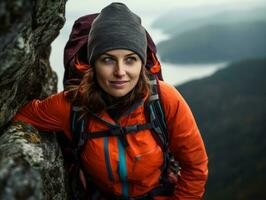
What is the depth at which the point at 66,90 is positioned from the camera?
451cm

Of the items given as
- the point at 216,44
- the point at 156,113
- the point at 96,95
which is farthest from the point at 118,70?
the point at 216,44

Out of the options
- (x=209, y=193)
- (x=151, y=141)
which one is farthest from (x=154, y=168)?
(x=209, y=193)

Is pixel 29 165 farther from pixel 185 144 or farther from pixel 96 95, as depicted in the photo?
pixel 185 144

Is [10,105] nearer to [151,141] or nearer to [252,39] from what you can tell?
[151,141]

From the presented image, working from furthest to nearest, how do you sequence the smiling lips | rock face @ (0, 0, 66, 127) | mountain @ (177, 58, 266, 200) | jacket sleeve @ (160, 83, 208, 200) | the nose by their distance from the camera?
mountain @ (177, 58, 266, 200) → jacket sleeve @ (160, 83, 208, 200) → the smiling lips → the nose → rock face @ (0, 0, 66, 127)

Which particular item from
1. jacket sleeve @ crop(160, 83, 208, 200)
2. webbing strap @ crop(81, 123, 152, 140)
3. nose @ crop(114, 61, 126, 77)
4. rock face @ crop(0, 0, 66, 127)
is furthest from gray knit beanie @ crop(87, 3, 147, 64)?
webbing strap @ crop(81, 123, 152, 140)

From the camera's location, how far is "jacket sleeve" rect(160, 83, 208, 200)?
4.20m

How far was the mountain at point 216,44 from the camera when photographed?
16862 cm

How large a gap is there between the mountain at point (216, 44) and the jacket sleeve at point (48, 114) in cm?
16361

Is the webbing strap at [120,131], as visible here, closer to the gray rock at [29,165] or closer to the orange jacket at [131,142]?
the orange jacket at [131,142]

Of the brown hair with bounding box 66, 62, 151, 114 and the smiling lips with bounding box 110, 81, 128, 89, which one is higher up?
the smiling lips with bounding box 110, 81, 128, 89

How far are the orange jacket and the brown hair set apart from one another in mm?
122

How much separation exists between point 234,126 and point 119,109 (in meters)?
94.2

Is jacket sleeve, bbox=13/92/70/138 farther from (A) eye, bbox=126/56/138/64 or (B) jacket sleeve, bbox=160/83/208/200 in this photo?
(B) jacket sleeve, bbox=160/83/208/200
